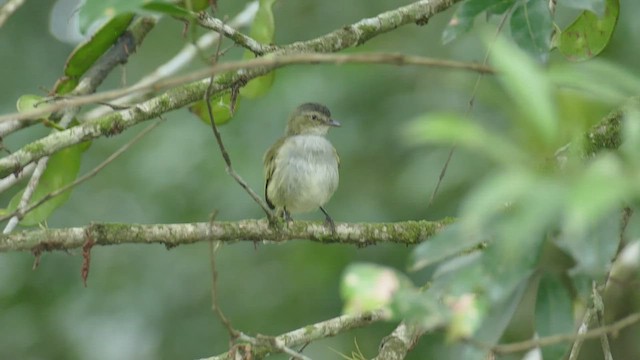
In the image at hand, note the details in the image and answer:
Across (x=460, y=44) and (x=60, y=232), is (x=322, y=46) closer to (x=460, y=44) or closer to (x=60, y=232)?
(x=60, y=232)

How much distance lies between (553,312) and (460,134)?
980mm

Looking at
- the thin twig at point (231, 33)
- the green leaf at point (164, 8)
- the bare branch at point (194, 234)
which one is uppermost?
the green leaf at point (164, 8)

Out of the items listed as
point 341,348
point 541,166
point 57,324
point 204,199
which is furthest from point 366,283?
point 57,324

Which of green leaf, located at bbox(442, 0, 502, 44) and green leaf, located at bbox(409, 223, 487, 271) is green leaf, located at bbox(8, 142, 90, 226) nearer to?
green leaf, located at bbox(442, 0, 502, 44)

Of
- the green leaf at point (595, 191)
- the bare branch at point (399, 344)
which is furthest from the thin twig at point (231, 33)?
the green leaf at point (595, 191)

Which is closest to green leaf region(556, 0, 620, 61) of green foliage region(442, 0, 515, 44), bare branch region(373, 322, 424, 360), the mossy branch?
the mossy branch

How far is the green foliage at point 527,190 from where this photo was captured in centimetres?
177

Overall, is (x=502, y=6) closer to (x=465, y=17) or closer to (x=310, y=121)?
(x=465, y=17)

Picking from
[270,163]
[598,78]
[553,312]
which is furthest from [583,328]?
[270,163]

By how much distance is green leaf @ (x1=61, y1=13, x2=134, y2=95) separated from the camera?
4.86 metres

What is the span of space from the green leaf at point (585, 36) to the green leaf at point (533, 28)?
1039mm

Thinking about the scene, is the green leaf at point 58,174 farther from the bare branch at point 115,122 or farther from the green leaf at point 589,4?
the green leaf at point 589,4

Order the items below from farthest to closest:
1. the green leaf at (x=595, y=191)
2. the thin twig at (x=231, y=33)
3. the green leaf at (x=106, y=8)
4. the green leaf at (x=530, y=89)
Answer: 1. the thin twig at (x=231, y=33)
2. the green leaf at (x=106, y=8)
3. the green leaf at (x=530, y=89)
4. the green leaf at (x=595, y=191)

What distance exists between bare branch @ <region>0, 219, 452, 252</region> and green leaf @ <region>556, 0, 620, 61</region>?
99 centimetres
